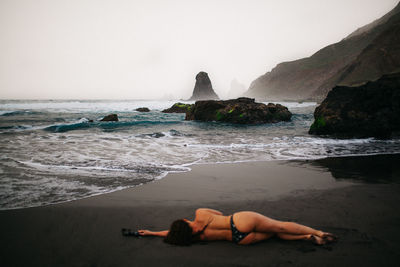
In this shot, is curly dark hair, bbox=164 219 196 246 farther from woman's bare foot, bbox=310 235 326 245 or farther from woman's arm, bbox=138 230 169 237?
woman's bare foot, bbox=310 235 326 245

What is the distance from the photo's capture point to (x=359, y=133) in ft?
36.0

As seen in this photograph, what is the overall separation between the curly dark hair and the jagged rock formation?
3130 inches

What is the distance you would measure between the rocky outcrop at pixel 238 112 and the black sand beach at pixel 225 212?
555 inches

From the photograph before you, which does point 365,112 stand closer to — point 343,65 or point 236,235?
point 236,235

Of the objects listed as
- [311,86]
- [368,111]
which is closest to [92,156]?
[368,111]

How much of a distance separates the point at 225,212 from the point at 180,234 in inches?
45.0

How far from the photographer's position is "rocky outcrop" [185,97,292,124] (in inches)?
776

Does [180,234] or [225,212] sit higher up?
[180,234]

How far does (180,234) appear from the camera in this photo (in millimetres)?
2742

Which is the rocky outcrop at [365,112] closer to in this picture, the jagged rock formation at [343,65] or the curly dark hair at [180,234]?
the curly dark hair at [180,234]

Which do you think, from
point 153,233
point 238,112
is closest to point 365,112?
point 238,112

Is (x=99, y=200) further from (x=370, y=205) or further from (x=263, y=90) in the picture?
(x=263, y=90)

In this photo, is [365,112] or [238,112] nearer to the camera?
[365,112]

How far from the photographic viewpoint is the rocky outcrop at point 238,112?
19.7 metres
